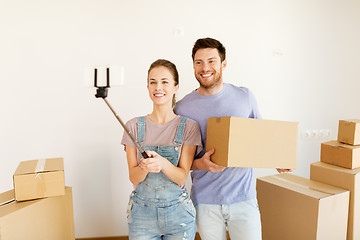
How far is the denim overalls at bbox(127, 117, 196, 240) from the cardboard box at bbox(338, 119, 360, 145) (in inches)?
51.1

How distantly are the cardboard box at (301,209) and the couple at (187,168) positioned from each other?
52 cm

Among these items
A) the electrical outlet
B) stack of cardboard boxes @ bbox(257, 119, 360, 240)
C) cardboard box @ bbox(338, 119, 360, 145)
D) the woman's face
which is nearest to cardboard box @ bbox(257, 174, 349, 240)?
stack of cardboard boxes @ bbox(257, 119, 360, 240)

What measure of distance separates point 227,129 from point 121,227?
1.53 meters

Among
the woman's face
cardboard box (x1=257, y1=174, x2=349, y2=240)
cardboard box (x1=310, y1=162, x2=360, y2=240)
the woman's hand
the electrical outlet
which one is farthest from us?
the electrical outlet

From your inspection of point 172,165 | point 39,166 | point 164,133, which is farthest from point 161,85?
point 39,166

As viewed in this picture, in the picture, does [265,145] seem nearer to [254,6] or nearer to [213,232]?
[213,232]

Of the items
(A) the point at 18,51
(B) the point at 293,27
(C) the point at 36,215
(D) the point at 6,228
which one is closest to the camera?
(D) the point at 6,228

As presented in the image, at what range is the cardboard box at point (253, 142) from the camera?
114 cm

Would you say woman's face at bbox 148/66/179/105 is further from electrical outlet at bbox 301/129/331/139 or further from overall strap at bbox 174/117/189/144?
electrical outlet at bbox 301/129/331/139

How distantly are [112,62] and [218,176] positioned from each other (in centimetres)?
123

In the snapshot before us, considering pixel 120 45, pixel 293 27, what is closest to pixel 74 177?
pixel 120 45

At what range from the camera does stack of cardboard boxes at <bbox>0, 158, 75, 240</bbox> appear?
3.75 feet

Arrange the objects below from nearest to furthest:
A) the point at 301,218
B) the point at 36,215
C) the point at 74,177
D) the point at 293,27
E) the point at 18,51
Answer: the point at 36,215, the point at 301,218, the point at 18,51, the point at 74,177, the point at 293,27

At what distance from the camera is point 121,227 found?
7.27 ft
